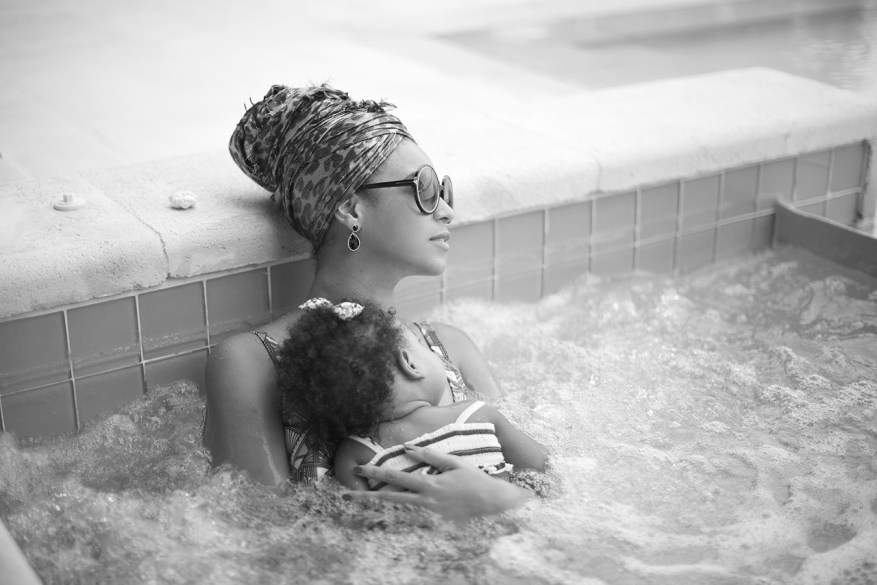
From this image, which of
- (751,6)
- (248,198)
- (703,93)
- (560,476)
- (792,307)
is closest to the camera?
(560,476)

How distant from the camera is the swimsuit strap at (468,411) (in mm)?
2393

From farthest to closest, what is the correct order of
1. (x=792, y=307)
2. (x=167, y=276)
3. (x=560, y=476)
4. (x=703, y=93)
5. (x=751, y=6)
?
(x=751, y=6) → (x=703, y=93) → (x=792, y=307) → (x=167, y=276) → (x=560, y=476)

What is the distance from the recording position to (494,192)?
125 inches

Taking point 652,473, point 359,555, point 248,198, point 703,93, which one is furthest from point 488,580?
point 703,93

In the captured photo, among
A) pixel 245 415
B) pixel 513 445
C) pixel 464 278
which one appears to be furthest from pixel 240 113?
pixel 513 445

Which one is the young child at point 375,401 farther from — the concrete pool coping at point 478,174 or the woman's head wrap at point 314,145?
the concrete pool coping at point 478,174

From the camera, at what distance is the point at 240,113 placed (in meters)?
4.92

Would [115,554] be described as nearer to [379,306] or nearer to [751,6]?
[379,306]

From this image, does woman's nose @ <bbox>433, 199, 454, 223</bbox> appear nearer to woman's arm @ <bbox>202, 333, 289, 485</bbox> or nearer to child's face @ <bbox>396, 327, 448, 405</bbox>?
child's face @ <bbox>396, 327, 448, 405</bbox>

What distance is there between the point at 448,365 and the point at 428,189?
461 mm

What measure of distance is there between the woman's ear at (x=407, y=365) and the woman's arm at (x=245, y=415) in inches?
11.7

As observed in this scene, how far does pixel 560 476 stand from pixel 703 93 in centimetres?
211

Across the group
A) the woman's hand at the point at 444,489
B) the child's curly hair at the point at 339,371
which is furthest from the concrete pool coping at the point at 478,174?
the woman's hand at the point at 444,489

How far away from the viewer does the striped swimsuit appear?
2.32 m
